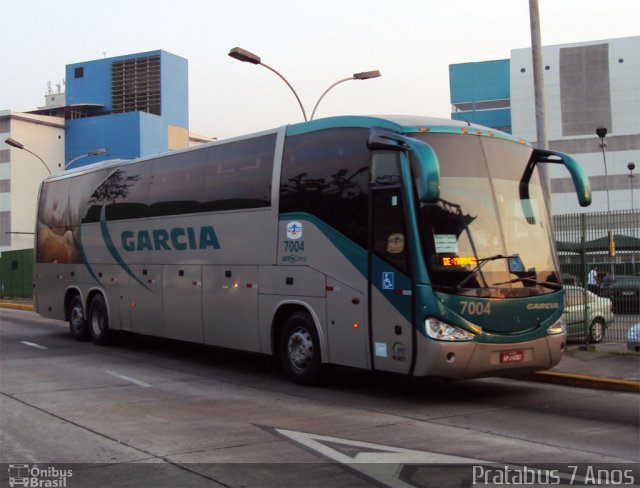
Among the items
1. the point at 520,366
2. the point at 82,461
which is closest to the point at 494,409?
the point at 520,366

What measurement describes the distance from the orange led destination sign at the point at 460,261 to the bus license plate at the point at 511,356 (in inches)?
47.3

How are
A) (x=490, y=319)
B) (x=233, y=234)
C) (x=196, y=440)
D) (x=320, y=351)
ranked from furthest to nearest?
(x=233, y=234), (x=320, y=351), (x=490, y=319), (x=196, y=440)

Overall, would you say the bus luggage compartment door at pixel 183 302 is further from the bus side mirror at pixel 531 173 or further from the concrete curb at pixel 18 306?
the concrete curb at pixel 18 306

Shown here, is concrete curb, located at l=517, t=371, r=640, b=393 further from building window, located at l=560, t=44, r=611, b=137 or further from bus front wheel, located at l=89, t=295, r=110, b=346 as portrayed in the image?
building window, located at l=560, t=44, r=611, b=137

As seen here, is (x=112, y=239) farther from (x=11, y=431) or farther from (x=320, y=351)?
(x=11, y=431)

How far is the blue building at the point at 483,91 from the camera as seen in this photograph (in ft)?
245

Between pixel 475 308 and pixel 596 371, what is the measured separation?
3.56m

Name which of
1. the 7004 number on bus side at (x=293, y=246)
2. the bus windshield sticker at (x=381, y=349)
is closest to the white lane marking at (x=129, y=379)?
the 7004 number on bus side at (x=293, y=246)

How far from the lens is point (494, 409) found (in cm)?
923

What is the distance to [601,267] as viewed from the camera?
517 inches

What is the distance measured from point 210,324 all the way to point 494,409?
553 cm

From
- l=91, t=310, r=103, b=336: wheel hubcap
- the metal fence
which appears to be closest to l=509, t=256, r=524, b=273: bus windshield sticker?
the metal fence

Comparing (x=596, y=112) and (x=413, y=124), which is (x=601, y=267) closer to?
(x=413, y=124)

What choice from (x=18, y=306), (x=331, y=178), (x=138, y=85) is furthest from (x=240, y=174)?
(x=138, y=85)
